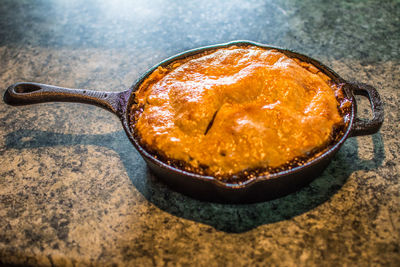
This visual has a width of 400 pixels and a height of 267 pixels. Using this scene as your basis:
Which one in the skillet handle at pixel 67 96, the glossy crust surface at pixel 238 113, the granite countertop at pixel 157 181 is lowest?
the granite countertop at pixel 157 181

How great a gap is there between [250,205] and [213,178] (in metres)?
0.51

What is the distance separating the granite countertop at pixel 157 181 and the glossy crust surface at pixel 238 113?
43 cm

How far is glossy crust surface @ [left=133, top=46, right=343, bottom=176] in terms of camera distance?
1.72 m

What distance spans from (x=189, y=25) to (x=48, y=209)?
2.67 meters

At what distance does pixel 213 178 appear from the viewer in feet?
5.21

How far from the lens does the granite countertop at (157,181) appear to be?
1.78 metres

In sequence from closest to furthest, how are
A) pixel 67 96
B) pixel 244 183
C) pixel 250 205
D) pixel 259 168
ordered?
pixel 244 183 < pixel 259 168 < pixel 250 205 < pixel 67 96

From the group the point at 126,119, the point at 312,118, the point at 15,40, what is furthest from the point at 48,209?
the point at 15,40

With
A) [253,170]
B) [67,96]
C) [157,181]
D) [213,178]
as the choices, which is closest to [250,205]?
[253,170]

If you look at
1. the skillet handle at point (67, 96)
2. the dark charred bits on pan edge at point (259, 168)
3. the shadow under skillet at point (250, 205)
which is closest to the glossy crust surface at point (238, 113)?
the dark charred bits on pan edge at point (259, 168)

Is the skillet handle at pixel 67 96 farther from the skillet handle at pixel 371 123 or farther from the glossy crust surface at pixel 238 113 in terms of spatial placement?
the skillet handle at pixel 371 123

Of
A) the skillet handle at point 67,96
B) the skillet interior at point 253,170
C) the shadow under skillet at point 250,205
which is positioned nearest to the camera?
the skillet interior at point 253,170

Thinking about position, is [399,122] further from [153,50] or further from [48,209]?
[48,209]

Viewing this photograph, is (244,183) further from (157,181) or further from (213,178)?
(157,181)
